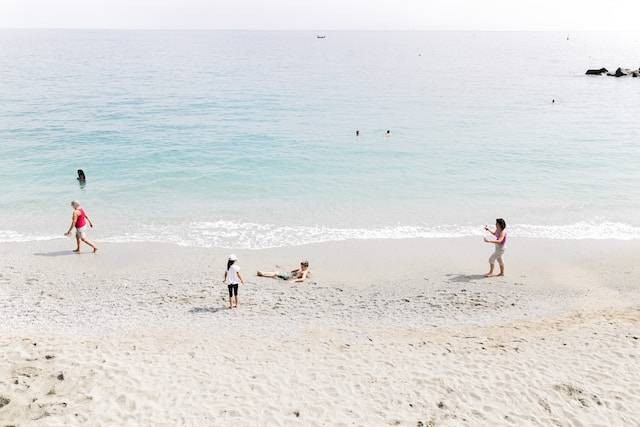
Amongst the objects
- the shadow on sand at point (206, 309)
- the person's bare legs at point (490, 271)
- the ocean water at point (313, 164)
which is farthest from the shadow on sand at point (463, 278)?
the shadow on sand at point (206, 309)

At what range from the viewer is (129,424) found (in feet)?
28.1

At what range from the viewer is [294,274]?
1520cm

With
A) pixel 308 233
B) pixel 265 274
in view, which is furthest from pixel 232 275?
pixel 308 233

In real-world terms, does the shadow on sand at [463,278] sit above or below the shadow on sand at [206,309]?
above

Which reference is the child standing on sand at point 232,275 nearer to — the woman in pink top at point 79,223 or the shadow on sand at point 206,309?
the shadow on sand at point 206,309

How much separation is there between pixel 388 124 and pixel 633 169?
19.0 meters

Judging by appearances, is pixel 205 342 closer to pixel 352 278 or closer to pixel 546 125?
pixel 352 278

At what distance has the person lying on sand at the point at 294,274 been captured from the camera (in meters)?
15.0

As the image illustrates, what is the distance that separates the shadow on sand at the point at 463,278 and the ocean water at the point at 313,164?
359 centimetres

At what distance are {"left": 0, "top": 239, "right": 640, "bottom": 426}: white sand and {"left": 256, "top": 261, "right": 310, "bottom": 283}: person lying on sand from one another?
370 millimetres

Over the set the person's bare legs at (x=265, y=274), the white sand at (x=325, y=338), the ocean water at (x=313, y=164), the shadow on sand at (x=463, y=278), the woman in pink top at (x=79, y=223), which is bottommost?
the white sand at (x=325, y=338)

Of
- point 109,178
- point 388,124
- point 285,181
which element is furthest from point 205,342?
point 388,124

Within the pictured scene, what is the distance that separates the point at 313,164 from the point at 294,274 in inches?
585

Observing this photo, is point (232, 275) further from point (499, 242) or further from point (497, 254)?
point (497, 254)
